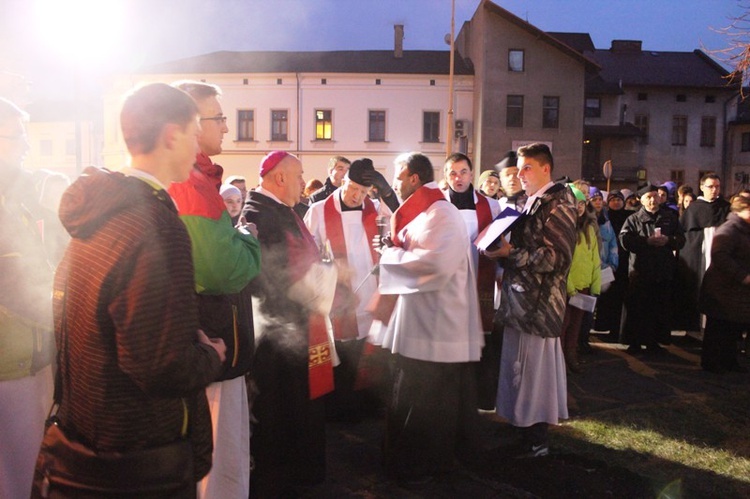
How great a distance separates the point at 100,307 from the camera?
1.76 metres

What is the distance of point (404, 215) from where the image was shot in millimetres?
4137

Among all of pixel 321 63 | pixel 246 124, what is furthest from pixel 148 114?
pixel 321 63

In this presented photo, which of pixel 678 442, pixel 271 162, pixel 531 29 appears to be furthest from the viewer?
pixel 531 29

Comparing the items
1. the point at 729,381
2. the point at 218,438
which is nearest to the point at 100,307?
the point at 218,438

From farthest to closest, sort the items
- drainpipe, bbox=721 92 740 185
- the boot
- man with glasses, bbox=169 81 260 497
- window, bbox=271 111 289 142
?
1. drainpipe, bbox=721 92 740 185
2. window, bbox=271 111 289 142
3. the boot
4. man with glasses, bbox=169 81 260 497

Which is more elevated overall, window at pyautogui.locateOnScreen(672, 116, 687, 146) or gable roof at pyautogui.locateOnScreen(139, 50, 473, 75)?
gable roof at pyautogui.locateOnScreen(139, 50, 473, 75)

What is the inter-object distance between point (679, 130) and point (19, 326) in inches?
1830

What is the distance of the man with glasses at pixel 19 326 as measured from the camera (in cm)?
281

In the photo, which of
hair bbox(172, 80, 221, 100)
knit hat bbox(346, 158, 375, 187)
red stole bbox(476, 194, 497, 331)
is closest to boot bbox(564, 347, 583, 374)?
red stole bbox(476, 194, 497, 331)

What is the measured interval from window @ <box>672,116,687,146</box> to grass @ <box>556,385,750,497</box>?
41.2 m

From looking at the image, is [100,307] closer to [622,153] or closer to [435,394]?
[435,394]

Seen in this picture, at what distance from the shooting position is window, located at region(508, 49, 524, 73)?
33.6 metres

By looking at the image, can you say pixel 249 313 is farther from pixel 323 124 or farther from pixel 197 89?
pixel 323 124

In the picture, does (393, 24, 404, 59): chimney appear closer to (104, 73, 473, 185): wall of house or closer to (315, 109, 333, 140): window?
(104, 73, 473, 185): wall of house
